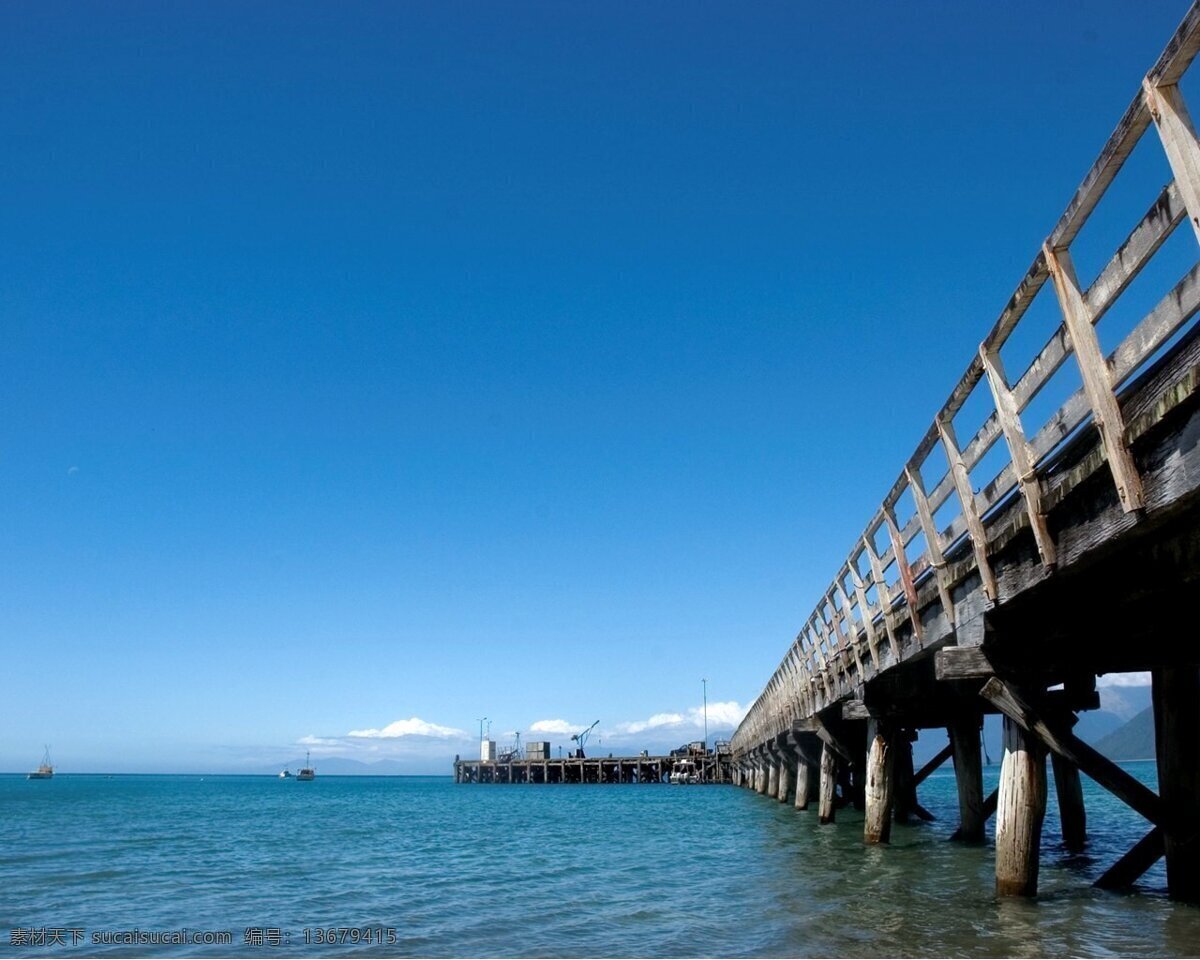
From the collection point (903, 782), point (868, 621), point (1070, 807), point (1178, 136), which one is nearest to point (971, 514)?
point (1178, 136)

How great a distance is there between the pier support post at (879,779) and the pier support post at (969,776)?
5.84ft

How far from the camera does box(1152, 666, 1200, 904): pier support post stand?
8.99 metres

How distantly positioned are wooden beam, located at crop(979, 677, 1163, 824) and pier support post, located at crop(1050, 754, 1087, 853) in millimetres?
8293

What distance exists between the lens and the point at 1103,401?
526 centimetres

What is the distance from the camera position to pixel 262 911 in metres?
13.1

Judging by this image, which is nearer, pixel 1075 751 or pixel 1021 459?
pixel 1021 459

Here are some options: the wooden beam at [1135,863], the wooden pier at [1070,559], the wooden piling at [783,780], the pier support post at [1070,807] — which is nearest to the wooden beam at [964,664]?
the wooden pier at [1070,559]

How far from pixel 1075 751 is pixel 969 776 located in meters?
9.03

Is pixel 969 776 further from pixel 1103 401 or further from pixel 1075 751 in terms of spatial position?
pixel 1103 401

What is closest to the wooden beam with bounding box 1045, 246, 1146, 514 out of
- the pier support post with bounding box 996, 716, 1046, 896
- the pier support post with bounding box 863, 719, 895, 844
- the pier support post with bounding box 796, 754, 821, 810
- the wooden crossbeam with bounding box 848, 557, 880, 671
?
the pier support post with bounding box 996, 716, 1046, 896

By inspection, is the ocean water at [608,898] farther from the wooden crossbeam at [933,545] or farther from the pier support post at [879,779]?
the wooden crossbeam at [933,545]

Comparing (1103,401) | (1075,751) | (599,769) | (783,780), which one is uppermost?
(599,769)

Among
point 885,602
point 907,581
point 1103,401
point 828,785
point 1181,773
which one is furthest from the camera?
point 828,785

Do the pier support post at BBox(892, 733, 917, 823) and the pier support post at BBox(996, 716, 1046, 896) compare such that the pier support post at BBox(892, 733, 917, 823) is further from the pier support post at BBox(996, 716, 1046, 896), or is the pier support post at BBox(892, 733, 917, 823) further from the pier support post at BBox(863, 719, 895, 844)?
the pier support post at BBox(996, 716, 1046, 896)
